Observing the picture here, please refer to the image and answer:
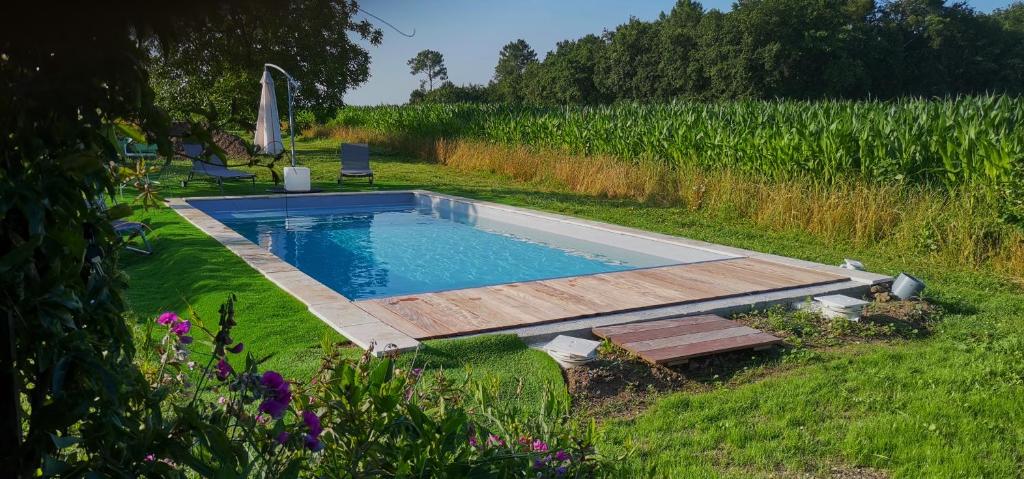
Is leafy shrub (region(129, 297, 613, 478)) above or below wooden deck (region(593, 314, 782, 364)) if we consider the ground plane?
above

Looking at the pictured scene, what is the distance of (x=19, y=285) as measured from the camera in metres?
1.26

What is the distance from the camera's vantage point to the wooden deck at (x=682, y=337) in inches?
185

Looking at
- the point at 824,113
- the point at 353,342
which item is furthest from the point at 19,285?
the point at 824,113

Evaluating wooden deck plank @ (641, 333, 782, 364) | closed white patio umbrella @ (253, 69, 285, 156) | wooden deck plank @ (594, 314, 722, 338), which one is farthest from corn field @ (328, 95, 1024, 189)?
closed white patio umbrella @ (253, 69, 285, 156)

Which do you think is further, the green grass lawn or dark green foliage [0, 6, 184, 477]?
the green grass lawn

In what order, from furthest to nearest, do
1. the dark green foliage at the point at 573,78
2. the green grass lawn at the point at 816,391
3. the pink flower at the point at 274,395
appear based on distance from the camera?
the dark green foliage at the point at 573,78 < the green grass lawn at the point at 816,391 < the pink flower at the point at 274,395

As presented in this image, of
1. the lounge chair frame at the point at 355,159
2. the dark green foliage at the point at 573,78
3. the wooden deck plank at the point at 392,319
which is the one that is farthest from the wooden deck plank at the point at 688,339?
the dark green foliage at the point at 573,78

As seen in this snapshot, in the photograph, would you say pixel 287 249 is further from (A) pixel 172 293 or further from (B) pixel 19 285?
(B) pixel 19 285

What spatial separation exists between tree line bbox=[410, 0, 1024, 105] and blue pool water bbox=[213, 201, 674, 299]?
95.7 ft

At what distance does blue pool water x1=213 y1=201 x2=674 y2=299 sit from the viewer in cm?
911

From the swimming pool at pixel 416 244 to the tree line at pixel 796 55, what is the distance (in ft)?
92.5

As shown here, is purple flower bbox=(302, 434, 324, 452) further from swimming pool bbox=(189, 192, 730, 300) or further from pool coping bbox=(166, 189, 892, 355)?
swimming pool bbox=(189, 192, 730, 300)

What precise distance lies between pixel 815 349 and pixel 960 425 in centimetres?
133

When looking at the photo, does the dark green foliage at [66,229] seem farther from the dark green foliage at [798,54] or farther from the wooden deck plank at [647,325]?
the dark green foliage at [798,54]
